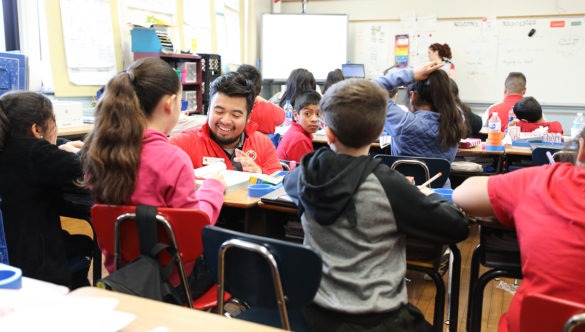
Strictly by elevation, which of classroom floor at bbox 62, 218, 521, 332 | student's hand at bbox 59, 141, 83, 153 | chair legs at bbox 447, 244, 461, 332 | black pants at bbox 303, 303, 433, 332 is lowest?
classroom floor at bbox 62, 218, 521, 332

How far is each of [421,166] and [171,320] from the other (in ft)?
6.91

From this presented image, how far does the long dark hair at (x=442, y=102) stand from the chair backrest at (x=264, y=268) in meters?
1.84

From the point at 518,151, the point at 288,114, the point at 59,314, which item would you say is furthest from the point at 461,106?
the point at 59,314

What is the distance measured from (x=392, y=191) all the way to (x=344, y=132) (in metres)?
0.23

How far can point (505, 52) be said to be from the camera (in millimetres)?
6918

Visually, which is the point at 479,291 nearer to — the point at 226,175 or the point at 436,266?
the point at 436,266

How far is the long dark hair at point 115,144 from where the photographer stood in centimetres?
158

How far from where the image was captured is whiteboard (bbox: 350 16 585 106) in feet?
21.8

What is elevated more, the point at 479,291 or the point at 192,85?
the point at 192,85

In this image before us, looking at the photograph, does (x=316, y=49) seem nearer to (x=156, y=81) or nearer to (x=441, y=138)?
(x=441, y=138)

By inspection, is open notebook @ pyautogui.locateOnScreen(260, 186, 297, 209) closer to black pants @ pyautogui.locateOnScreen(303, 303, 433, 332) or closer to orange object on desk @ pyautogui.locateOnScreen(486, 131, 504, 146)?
black pants @ pyautogui.locateOnScreen(303, 303, 433, 332)

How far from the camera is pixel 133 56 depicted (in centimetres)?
509

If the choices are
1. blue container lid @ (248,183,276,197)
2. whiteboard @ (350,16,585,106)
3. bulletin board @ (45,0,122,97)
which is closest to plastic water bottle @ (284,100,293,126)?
bulletin board @ (45,0,122,97)

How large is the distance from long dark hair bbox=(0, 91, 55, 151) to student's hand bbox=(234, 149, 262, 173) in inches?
34.5
